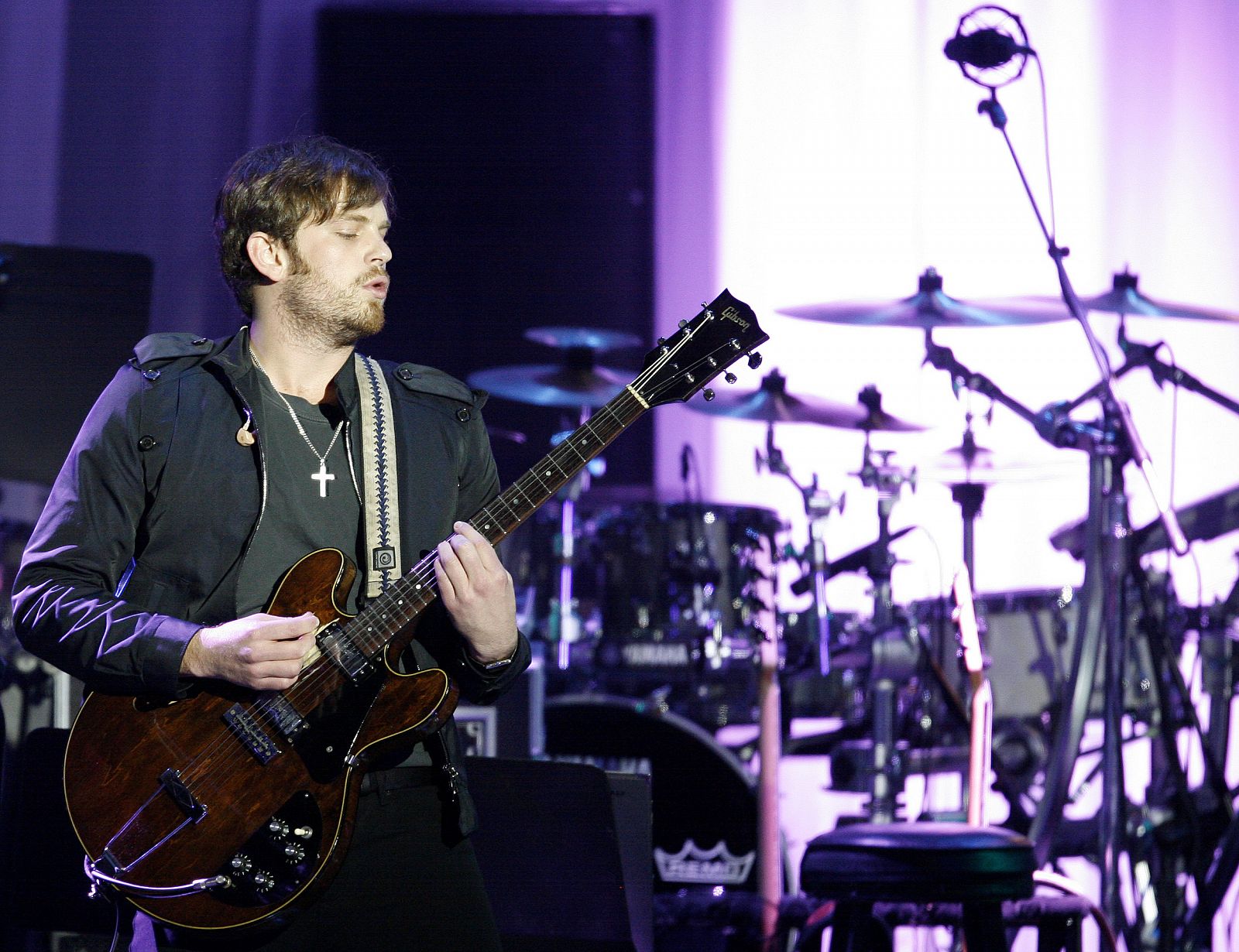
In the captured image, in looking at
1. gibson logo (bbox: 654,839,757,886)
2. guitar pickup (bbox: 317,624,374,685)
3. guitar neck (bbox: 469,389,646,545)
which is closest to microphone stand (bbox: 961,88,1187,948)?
gibson logo (bbox: 654,839,757,886)

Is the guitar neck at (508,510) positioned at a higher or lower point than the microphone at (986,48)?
lower

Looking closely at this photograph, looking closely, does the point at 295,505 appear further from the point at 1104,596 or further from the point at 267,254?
the point at 1104,596

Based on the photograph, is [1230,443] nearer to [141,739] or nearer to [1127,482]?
[1127,482]

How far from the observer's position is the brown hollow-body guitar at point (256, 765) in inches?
81.3

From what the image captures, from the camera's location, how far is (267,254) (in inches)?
96.7

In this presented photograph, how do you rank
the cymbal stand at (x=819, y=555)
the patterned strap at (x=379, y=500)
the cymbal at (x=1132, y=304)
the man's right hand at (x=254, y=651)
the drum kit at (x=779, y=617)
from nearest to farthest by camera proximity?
1. the man's right hand at (x=254, y=651)
2. the patterned strap at (x=379, y=500)
3. the cymbal at (x=1132, y=304)
4. the drum kit at (x=779, y=617)
5. the cymbal stand at (x=819, y=555)

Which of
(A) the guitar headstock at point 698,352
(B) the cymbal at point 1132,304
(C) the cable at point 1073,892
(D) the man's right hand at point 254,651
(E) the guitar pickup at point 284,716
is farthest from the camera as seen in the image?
(B) the cymbal at point 1132,304

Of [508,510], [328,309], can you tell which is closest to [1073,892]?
[508,510]

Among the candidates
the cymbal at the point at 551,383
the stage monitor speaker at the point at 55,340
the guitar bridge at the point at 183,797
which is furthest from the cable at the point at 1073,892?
the cymbal at the point at 551,383

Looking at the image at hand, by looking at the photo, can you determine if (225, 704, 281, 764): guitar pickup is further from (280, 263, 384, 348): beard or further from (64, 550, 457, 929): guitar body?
(280, 263, 384, 348): beard

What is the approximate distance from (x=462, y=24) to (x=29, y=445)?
3045 millimetres

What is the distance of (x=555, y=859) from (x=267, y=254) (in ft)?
4.19

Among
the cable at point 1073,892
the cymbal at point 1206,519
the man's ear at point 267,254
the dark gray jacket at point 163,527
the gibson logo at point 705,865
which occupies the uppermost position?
the man's ear at point 267,254

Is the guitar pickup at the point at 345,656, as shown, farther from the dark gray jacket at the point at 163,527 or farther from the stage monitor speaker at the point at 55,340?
the stage monitor speaker at the point at 55,340
